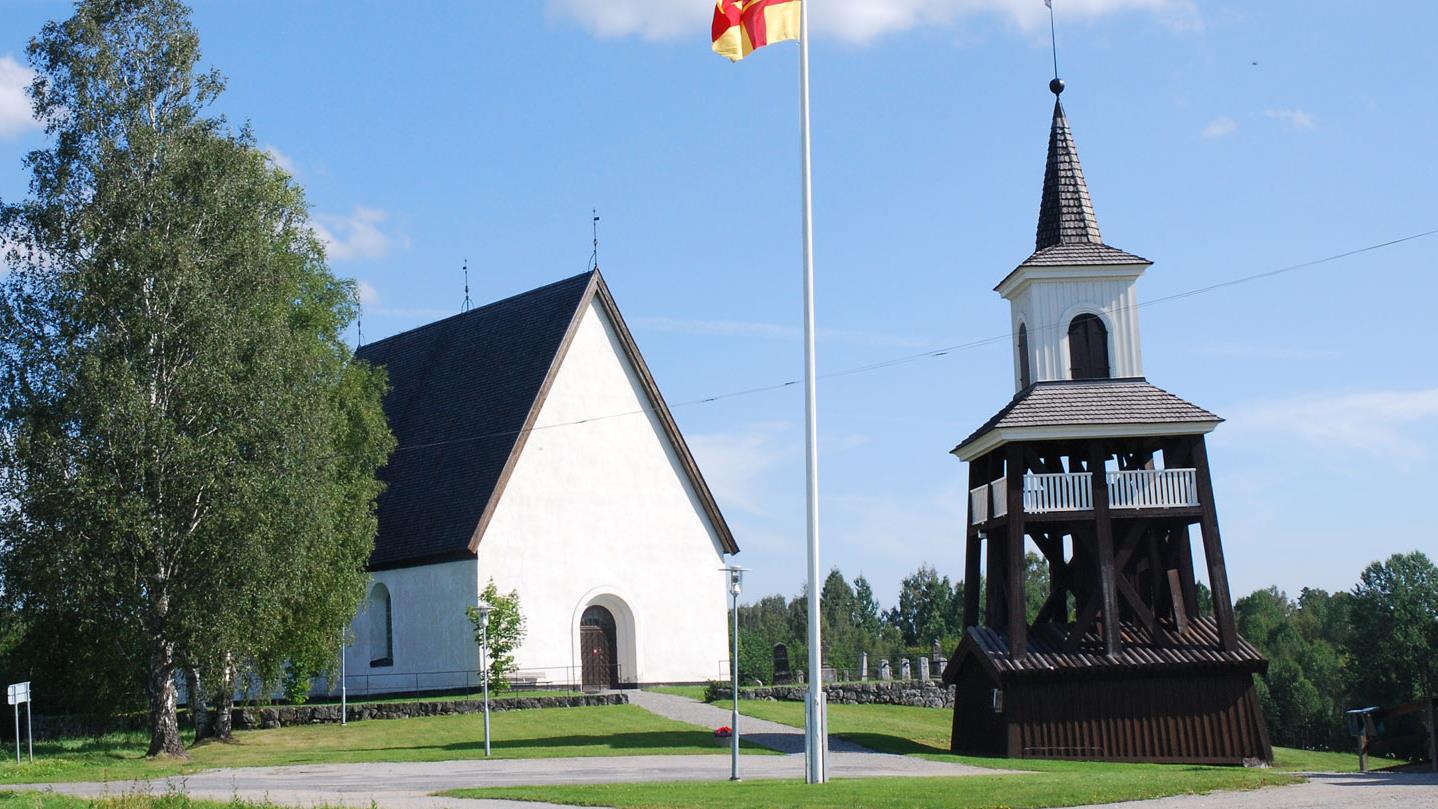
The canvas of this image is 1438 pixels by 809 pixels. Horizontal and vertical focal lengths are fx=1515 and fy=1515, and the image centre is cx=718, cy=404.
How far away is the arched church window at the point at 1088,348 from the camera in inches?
1315

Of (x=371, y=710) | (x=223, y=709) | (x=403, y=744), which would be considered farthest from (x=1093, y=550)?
(x=223, y=709)

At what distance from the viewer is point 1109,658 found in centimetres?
3033

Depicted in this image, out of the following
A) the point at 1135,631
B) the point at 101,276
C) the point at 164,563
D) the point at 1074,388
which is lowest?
the point at 1135,631

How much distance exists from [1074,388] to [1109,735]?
7381mm

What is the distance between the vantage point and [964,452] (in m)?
33.9

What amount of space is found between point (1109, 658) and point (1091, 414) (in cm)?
502

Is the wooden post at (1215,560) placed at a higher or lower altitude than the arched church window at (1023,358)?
lower

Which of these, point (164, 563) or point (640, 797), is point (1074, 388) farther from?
point (164, 563)

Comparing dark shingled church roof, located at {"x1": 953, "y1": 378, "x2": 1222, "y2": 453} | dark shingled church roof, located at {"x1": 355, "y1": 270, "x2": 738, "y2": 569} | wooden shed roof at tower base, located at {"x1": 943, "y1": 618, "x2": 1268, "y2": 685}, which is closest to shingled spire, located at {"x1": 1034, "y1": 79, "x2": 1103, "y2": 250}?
dark shingled church roof, located at {"x1": 953, "y1": 378, "x2": 1222, "y2": 453}

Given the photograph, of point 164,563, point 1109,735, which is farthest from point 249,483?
point 1109,735

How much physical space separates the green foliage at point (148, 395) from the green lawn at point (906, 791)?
13.0 m

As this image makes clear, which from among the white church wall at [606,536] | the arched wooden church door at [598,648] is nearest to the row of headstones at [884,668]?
the white church wall at [606,536]

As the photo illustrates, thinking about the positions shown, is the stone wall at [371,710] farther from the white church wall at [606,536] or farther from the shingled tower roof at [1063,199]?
the shingled tower roof at [1063,199]

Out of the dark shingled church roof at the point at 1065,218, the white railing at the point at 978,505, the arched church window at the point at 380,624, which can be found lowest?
the arched church window at the point at 380,624
